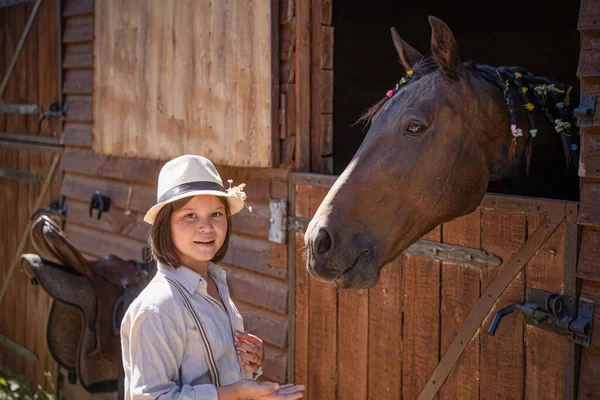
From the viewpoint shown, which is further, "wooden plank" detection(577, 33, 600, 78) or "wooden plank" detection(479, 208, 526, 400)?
"wooden plank" detection(479, 208, 526, 400)

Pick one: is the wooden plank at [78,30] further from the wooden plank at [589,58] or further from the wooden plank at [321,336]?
the wooden plank at [589,58]

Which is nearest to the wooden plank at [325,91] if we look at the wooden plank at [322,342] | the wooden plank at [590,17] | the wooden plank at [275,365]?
the wooden plank at [322,342]

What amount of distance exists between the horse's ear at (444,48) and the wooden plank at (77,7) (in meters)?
3.65

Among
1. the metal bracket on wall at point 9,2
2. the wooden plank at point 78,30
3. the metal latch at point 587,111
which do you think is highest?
the metal bracket on wall at point 9,2

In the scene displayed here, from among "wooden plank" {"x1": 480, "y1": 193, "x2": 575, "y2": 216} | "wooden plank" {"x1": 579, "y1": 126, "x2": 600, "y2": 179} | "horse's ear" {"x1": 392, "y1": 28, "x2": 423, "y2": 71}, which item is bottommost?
"wooden plank" {"x1": 480, "y1": 193, "x2": 575, "y2": 216}

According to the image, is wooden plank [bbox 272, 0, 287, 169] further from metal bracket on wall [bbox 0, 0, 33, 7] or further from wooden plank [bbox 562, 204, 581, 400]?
metal bracket on wall [bbox 0, 0, 33, 7]

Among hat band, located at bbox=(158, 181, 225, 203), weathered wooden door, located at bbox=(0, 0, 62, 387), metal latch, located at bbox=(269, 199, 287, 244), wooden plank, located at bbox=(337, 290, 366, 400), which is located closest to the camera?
hat band, located at bbox=(158, 181, 225, 203)

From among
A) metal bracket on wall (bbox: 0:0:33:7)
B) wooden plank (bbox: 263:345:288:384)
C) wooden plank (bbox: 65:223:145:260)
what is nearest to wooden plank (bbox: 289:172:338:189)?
wooden plank (bbox: 263:345:288:384)

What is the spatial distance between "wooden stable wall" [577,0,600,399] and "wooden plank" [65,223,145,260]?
335cm

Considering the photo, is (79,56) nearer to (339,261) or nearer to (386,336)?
(386,336)

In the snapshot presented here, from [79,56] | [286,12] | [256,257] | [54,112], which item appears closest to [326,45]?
[286,12]

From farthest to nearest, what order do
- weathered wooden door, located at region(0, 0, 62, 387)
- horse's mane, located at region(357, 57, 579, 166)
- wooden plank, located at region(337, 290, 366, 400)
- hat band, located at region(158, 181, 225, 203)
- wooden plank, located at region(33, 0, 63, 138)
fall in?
weathered wooden door, located at region(0, 0, 62, 387) < wooden plank, located at region(33, 0, 63, 138) < wooden plank, located at region(337, 290, 366, 400) < horse's mane, located at region(357, 57, 579, 166) < hat band, located at region(158, 181, 225, 203)

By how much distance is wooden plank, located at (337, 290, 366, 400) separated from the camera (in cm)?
325

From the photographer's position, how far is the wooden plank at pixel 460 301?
8.93ft
